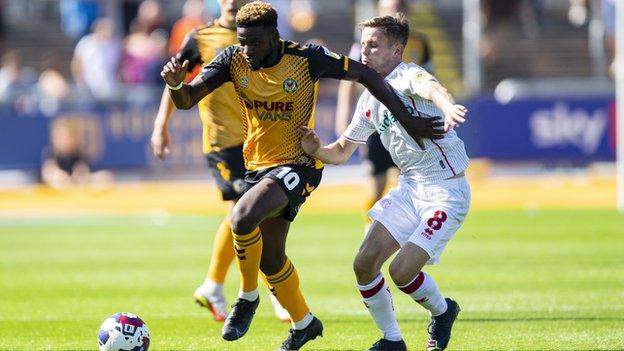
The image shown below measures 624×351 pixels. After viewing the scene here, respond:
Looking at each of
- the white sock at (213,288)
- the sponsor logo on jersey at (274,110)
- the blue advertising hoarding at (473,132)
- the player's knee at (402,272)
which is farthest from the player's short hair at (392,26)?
the blue advertising hoarding at (473,132)

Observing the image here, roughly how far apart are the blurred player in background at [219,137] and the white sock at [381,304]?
2.07 metres

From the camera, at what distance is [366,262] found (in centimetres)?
866

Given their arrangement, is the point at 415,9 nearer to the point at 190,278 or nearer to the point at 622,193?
the point at 622,193

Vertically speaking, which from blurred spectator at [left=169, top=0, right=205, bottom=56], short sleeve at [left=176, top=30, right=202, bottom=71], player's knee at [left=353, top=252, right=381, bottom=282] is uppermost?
short sleeve at [left=176, top=30, right=202, bottom=71]

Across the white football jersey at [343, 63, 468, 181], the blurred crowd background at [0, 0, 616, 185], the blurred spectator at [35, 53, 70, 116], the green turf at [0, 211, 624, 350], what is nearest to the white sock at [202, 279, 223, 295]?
the green turf at [0, 211, 624, 350]

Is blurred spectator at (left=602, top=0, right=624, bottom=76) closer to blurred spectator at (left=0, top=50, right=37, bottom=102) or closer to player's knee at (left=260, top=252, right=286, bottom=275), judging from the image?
blurred spectator at (left=0, top=50, right=37, bottom=102)

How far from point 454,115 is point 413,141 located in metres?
0.90

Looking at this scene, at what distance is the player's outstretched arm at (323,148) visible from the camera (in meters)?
8.84

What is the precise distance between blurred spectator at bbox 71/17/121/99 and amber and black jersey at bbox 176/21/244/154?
15.6m

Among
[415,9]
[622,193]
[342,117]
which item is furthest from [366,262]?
[415,9]

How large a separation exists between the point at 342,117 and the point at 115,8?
1847 cm

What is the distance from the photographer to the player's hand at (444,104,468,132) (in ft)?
26.1

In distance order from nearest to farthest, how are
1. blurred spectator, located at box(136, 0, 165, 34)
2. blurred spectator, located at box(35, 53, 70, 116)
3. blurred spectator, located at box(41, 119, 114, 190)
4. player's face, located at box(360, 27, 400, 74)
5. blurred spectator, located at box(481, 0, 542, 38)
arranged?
1. player's face, located at box(360, 27, 400, 74)
2. blurred spectator, located at box(41, 119, 114, 190)
3. blurred spectator, located at box(35, 53, 70, 116)
4. blurred spectator, located at box(136, 0, 165, 34)
5. blurred spectator, located at box(481, 0, 542, 38)

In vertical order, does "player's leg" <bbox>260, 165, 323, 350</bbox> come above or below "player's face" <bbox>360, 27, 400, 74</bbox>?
below
